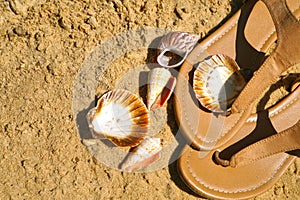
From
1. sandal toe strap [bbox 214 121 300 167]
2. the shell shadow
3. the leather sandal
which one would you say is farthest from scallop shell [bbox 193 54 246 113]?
the shell shadow

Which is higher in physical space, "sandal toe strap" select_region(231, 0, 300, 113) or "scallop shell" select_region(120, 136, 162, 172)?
"sandal toe strap" select_region(231, 0, 300, 113)

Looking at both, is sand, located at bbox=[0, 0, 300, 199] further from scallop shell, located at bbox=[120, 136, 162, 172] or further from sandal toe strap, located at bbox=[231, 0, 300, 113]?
sandal toe strap, located at bbox=[231, 0, 300, 113]

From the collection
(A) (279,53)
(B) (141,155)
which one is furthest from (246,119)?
(B) (141,155)

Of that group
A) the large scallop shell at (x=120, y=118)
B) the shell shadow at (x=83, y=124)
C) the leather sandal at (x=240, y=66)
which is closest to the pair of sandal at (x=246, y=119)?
the leather sandal at (x=240, y=66)

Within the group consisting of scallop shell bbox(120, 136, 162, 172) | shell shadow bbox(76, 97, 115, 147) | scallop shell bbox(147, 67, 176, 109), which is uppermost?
scallop shell bbox(147, 67, 176, 109)

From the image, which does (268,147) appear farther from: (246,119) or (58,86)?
(58,86)

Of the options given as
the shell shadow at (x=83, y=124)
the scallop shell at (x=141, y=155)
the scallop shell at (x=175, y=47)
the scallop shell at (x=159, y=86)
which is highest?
the scallop shell at (x=175, y=47)

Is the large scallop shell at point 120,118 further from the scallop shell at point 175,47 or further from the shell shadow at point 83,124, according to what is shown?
the scallop shell at point 175,47
